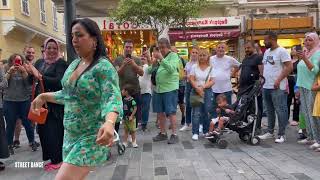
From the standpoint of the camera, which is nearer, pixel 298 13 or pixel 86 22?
pixel 86 22

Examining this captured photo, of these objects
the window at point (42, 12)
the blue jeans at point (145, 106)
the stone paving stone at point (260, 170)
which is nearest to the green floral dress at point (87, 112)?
the stone paving stone at point (260, 170)

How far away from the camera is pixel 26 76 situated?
7445 millimetres

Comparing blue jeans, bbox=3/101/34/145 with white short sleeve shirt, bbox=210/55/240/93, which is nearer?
blue jeans, bbox=3/101/34/145

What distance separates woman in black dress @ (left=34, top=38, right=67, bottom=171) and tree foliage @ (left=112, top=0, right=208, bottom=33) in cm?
936

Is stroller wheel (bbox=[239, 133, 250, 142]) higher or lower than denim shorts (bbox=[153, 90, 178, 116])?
lower

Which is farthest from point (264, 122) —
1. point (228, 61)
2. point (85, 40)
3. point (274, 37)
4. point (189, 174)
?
point (85, 40)

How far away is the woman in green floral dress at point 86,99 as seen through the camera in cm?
308

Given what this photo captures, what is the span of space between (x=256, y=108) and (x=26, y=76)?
3929 mm

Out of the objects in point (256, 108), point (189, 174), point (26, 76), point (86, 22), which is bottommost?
point (189, 174)

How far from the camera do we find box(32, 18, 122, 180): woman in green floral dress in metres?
3.08

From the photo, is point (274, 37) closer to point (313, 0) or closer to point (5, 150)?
point (5, 150)

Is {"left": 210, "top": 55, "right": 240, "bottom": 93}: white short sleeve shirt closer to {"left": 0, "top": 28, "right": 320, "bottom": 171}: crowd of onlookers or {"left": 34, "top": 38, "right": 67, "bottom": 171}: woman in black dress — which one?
{"left": 0, "top": 28, "right": 320, "bottom": 171}: crowd of onlookers

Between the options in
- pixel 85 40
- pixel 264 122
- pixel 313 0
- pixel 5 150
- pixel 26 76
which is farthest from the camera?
pixel 313 0

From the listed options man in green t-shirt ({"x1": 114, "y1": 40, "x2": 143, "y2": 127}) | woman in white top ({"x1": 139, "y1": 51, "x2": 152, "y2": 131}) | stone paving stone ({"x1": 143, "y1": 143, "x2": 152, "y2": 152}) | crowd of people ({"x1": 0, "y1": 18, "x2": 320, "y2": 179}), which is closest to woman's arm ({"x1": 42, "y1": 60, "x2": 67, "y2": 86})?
crowd of people ({"x1": 0, "y1": 18, "x2": 320, "y2": 179})
